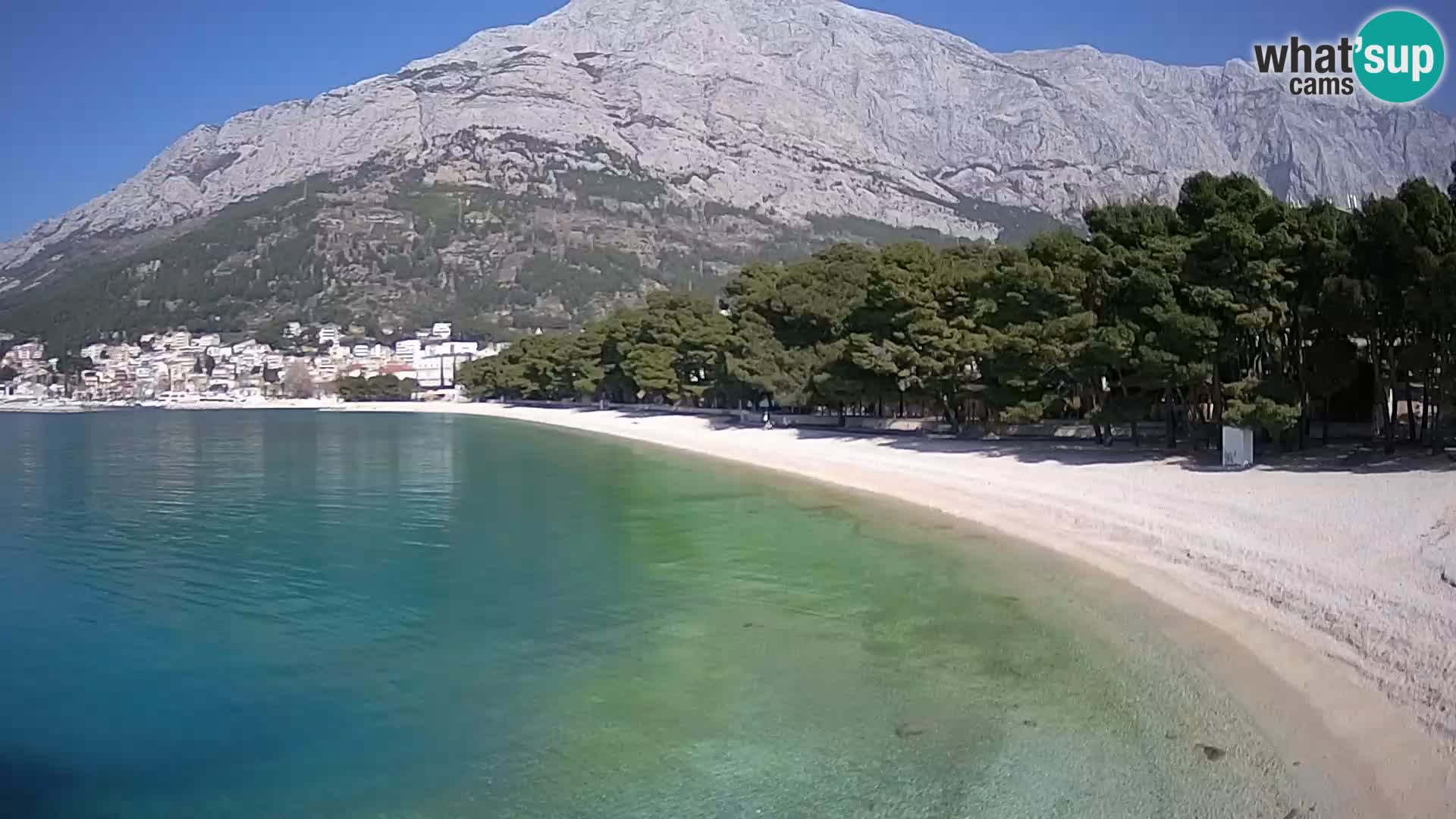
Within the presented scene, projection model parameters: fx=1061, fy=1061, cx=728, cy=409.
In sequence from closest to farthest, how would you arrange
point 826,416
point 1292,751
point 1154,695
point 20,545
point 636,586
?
point 1292,751 → point 1154,695 → point 636,586 → point 20,545 → point 826,416

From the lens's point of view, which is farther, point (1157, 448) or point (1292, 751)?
point (1157, 448)

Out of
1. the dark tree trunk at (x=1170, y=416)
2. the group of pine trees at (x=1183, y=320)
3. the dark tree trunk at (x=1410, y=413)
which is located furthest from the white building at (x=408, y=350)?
the dark tree trunk at (x=1410, y=413)

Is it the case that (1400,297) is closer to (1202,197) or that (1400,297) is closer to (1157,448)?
(1202,197)

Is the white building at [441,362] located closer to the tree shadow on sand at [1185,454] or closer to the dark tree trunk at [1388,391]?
the tree shadow on sand at [1185,454]

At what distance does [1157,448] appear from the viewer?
3094 cm

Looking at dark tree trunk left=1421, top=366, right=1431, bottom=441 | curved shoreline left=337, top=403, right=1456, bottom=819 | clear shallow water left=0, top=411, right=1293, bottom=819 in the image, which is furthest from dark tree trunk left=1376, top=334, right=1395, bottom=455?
clear shallow water left=0, top=411, right=1293, bottom=819

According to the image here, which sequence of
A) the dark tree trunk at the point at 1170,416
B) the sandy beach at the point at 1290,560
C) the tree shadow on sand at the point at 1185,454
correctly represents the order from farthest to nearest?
the dark tree trunk at the point at 1170,416 < the tree shadow on sand at the point at 1185,454 < the sandy beach at the point at 1290,560

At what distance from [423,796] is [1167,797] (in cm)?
611

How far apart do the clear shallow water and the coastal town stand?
455ft

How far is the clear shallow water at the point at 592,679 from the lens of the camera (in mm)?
9008

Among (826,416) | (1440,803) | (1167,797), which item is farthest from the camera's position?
(826,416)

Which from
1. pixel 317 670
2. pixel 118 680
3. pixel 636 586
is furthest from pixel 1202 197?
pixel 118 680

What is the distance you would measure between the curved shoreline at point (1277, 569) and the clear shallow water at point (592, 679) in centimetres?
89

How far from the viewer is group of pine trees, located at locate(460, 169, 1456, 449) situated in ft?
81.0
